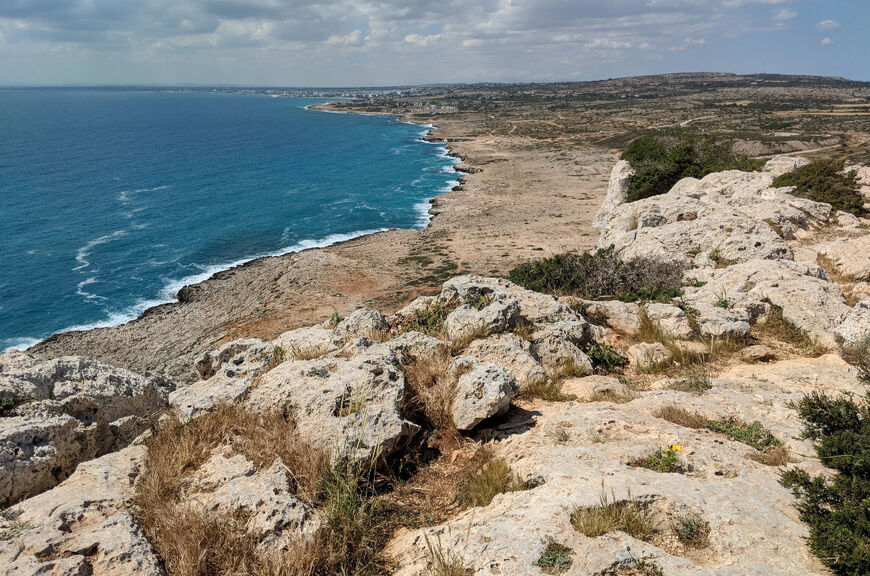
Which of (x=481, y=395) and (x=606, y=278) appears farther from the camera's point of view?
(x=606, y=278)

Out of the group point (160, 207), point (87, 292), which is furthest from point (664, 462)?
point (160, 207)

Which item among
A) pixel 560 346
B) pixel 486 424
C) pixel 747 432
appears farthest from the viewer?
pixel 560 346

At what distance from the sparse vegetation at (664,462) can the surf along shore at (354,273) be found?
22.8 metres

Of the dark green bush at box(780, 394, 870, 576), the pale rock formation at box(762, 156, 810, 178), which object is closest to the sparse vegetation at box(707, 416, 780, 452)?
the dark green bush at box(780, 394, 870, 576)

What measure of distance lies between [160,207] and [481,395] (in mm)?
59268

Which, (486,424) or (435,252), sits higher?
(486,424)

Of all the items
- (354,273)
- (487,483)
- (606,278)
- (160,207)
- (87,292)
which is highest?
(487,483)

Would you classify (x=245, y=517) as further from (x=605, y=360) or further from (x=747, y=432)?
(x=605, y=360)

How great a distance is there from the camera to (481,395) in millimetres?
5777

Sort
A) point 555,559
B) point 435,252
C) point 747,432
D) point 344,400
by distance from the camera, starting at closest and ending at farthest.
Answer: point 555,559 < point 747,432 < point 344,400 < point 435,252

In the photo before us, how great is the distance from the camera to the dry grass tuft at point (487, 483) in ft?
15.5

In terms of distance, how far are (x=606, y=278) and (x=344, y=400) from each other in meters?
10.5

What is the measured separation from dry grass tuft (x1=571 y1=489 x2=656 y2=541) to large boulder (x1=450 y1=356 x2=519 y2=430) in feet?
5.51

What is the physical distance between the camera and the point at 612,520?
155 inches
